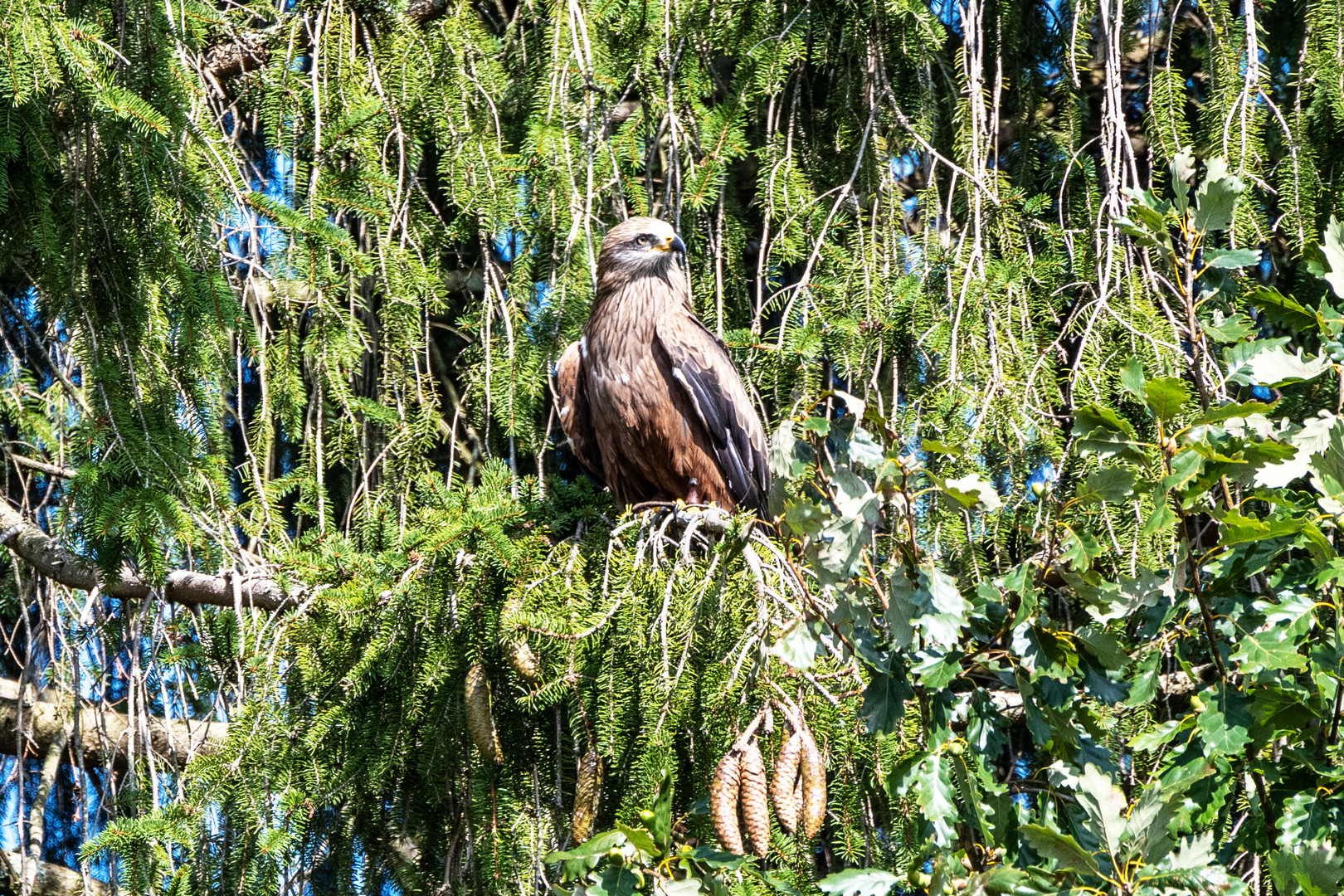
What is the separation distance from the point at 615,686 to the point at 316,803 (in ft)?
2.63

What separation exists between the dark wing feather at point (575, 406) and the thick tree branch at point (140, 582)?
3.71ft

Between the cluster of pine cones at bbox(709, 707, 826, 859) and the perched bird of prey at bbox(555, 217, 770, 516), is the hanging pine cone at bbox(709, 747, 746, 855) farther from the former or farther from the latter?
the perched bird of prey at bbox(555, 217, 770, 516)

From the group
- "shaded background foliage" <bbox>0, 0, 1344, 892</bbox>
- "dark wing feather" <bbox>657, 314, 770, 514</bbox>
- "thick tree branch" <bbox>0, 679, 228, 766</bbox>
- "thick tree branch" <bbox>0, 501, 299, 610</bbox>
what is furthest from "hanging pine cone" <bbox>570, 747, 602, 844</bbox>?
"dark wing feather" <bbox>657, 314, 770, 514</bbox>

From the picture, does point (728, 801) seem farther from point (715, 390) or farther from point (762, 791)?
point (715, 390)

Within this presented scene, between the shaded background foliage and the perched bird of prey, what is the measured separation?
0.13m

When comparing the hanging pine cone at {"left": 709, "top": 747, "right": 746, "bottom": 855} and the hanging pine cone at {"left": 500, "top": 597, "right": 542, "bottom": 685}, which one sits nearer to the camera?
the hanging pine cone at {"left": 709, "top": 747, "right": 746, "bottom": 855}

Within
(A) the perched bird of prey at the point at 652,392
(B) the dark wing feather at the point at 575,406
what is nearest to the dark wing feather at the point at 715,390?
(A) the perched bird of prey at the point at 652,392

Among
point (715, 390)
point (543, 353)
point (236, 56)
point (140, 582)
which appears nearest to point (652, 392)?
point (715, 390)

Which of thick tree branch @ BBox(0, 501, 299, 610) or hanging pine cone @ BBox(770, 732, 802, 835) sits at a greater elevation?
thick tree branch @ BBox(0, 501, 299, 610)

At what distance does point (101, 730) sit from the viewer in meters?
3.53

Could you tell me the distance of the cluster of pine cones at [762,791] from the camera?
1903 millimetres

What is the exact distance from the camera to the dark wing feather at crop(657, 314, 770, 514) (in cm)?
391

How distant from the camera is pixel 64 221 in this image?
2.95 m

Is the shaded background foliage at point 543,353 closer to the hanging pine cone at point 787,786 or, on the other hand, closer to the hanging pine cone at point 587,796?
the hanging pine cone at point 587,796
